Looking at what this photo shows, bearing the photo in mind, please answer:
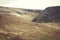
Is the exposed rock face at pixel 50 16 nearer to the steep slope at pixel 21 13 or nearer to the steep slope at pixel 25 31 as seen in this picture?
the steep slope at pixel 21 13

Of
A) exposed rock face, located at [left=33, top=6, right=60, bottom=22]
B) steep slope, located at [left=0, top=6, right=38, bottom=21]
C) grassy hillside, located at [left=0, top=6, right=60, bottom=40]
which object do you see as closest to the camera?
grassy hillside, located at [left=0, top=6, right=60, bottom=40]

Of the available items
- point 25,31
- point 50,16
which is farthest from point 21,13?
point 25,31

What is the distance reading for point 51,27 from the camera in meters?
1.28

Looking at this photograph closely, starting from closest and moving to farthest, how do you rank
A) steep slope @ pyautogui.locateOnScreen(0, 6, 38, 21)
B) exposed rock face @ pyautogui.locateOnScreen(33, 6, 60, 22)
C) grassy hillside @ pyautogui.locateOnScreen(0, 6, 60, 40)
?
grassy hillside @ pyautogui.locateOnScreen(0, 6, 60, 40) < exposed rock face @ pyautogui.locateOnScreen(33, 6, 60, 22) < steep slope @ pyautogui.locateOnScreen(0, 6, 38, 21)

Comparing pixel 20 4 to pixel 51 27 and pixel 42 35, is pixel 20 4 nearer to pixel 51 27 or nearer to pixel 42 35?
A: pixel 51 27

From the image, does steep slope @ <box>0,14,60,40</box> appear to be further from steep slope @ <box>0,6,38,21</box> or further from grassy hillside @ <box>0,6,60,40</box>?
steep slope @ <box>0,6,38,21</box>

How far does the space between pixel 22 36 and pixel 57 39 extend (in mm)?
278

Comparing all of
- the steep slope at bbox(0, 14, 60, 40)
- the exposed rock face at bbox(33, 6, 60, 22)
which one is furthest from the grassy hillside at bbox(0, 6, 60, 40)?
the exposed rock face at bbox(33, 6, 60, 22)

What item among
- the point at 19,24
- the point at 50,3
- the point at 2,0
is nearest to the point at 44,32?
the point at 19,24

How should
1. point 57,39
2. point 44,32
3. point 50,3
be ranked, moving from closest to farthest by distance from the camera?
1. point 57,39
2. point 44,32
3. point 50,3

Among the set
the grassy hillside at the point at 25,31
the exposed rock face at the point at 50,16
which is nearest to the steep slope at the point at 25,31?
the grassy hillside at the point at 25,31

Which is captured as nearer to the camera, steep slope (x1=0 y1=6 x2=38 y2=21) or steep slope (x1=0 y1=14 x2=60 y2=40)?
steep slope (x1=0 y1=14 x2=60 y2=40)

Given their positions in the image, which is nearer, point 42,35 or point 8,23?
point 42,35

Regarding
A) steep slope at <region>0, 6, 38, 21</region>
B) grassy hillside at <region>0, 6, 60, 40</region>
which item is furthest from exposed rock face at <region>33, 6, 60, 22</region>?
grassy hillside at <region>0, 6, 60, 40</region>
